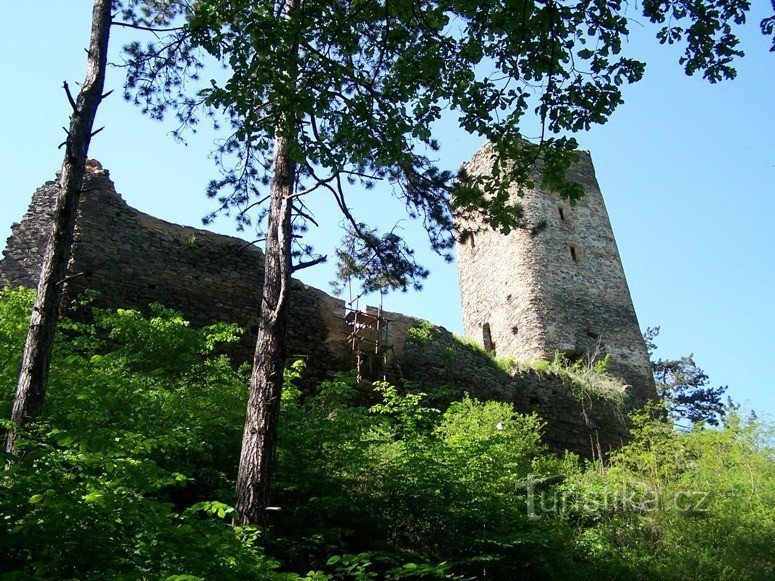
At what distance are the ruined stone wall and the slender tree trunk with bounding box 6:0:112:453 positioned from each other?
3.24m

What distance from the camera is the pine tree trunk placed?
5621mm

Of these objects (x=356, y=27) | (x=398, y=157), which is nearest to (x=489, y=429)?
(x=398, y=157)

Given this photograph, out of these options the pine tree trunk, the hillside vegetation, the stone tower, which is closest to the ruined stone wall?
the hillside vegetation

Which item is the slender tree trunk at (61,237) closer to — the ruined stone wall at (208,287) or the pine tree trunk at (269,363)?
the pine tree trunk at (269,363)

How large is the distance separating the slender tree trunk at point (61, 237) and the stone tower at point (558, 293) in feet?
36.8

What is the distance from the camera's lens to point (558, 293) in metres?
17.8

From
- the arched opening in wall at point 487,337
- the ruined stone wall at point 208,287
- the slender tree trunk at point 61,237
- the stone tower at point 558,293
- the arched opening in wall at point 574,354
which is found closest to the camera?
the slender tree trunk at point 61,237

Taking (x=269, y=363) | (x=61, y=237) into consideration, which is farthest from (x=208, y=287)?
(x=269, y=363)

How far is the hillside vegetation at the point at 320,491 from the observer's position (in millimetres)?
3691

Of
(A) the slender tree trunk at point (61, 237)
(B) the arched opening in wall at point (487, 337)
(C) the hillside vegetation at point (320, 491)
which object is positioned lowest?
(C) the hillside vegetation at point (320, 491)

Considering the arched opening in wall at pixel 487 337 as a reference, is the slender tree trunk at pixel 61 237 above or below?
below

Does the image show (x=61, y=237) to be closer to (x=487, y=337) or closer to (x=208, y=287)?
(x=208, y=287)

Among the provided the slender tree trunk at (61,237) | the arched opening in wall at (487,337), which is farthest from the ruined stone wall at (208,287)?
the arched opening in wall at (487,337)

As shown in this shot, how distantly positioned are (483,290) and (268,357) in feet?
45.8
